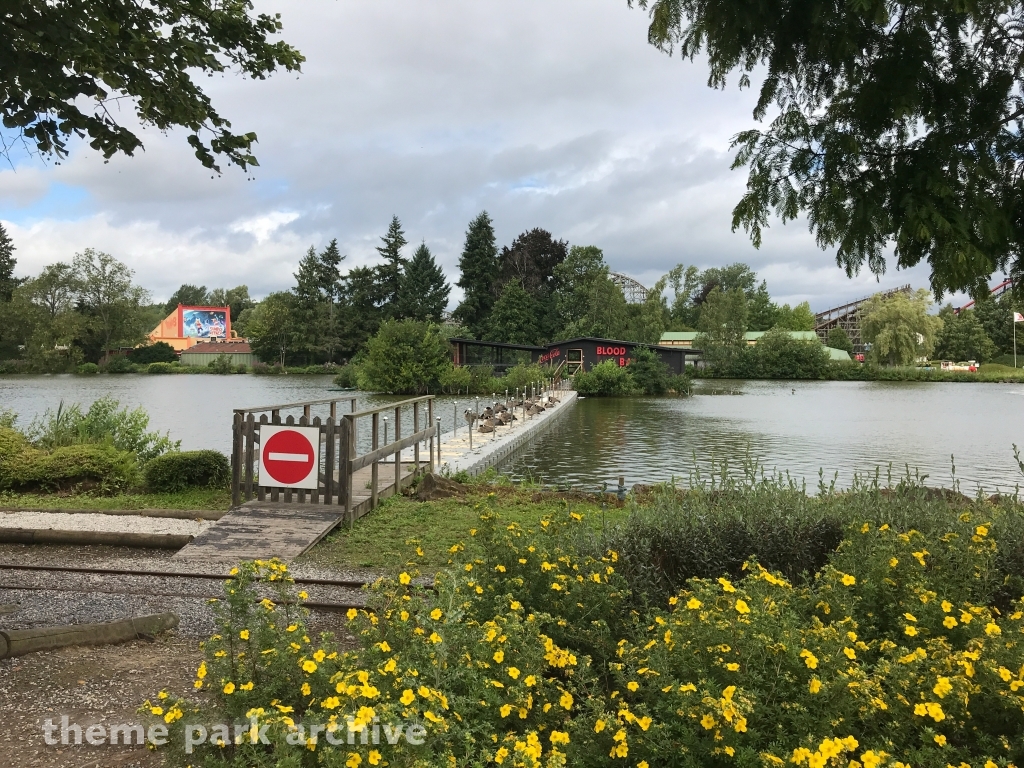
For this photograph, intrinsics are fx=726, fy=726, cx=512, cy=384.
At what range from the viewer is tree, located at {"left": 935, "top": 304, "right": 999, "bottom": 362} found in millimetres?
83875

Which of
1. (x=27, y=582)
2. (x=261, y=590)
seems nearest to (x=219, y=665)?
(x=261, y=590)

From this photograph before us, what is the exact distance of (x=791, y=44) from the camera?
11.6 ft

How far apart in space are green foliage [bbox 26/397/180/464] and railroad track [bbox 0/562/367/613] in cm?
586

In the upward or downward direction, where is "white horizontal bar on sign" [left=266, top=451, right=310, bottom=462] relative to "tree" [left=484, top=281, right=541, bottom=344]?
downward

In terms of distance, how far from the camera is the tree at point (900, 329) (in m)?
74.1

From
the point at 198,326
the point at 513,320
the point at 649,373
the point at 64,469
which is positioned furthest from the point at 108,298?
the point at 64,469

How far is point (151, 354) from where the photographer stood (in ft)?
267

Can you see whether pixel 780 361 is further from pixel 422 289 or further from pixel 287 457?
pixel 287 457

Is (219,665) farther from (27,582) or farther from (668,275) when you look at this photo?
(668,275)

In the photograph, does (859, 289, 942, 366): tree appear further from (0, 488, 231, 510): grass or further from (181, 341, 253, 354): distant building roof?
(0, 488, 231, 510): grass

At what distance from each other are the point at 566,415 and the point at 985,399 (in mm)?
28394

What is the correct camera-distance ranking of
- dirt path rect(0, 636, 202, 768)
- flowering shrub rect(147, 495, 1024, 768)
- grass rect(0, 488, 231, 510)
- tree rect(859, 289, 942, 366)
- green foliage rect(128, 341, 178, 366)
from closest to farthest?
flowering shrub rect(147, 495, 1024, 768) < dirt path rect(0, 636, 202, 768) < grass rect(0, 488, 231, 510) < tree rect(859, 289, 942, 366) < green foliage rect(128, 341, 178, 366)

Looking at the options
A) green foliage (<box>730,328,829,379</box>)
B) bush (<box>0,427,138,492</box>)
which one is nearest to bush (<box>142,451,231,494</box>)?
bush (<box>0,427,138,492</box>)

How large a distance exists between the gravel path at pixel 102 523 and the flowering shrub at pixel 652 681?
4351mm
